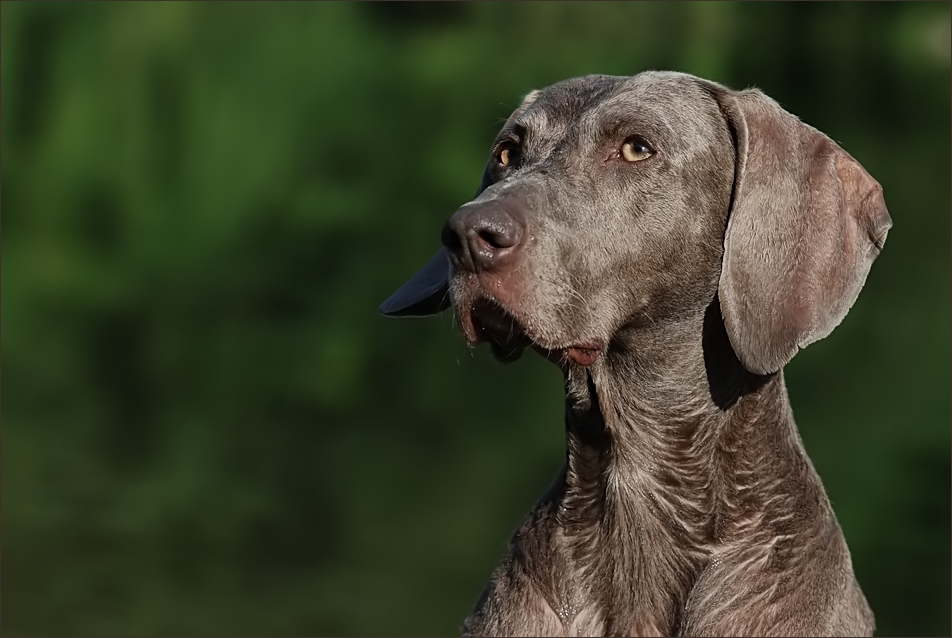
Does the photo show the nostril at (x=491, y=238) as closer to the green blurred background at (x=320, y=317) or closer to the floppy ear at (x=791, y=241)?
the floppy ear at (x=791, y=241)

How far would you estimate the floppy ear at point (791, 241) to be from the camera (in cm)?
470

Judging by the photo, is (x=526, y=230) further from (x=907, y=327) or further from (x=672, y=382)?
(x=907, y=327)

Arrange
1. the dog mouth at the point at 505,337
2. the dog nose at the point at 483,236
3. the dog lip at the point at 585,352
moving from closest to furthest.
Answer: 1. the dog nose at the point at 483,236
2. the dog mouth at the point at 505,337
3. the dog lip at the point at 585,352

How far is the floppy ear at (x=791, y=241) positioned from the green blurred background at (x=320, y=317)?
165cm

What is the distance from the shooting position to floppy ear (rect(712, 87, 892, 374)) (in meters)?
4.70

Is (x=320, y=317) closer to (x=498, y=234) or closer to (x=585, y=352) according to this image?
(x=585, y=352)

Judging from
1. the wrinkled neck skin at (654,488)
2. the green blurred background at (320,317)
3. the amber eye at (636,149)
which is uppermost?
the amber eye at (636,149)

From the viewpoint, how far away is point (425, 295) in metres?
5.23

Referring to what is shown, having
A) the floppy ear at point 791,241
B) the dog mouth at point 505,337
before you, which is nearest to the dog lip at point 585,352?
the dog mouth at point 505,337

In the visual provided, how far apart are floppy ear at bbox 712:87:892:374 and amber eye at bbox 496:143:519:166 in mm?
722

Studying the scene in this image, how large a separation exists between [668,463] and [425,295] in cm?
98

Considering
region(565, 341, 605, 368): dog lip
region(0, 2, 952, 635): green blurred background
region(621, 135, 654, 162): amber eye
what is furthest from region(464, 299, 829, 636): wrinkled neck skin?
region(0, 2, 952, 635): green blurred background

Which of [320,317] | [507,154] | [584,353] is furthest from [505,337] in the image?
[320,317]

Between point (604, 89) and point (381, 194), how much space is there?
1787 cm
